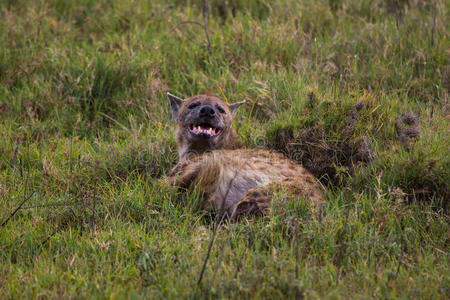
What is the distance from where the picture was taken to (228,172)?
13.1ft

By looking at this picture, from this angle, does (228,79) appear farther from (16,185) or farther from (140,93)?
(16,185)

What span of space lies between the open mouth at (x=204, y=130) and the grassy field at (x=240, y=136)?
313 mm

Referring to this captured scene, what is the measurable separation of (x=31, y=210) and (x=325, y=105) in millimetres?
2572

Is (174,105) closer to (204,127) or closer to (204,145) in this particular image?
(204,127)

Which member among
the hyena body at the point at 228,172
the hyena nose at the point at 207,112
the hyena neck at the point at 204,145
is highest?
the hyena nose at the point at 207,112

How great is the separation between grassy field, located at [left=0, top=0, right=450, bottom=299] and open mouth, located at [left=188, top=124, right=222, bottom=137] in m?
0.31

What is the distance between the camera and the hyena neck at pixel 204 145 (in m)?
4.84

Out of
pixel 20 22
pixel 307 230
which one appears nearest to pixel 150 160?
pixel 307 230

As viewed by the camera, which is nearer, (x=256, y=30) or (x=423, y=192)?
(x=423, y=192)

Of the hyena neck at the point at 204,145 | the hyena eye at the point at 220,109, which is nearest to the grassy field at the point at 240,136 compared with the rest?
the hyena neck at the point at 204,145

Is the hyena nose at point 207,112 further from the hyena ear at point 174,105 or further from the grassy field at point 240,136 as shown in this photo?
the hyena ear at point 174,105

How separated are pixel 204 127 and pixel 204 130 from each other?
0.09m

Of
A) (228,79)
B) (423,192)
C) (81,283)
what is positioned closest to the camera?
(81,283)

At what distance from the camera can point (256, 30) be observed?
631cm
